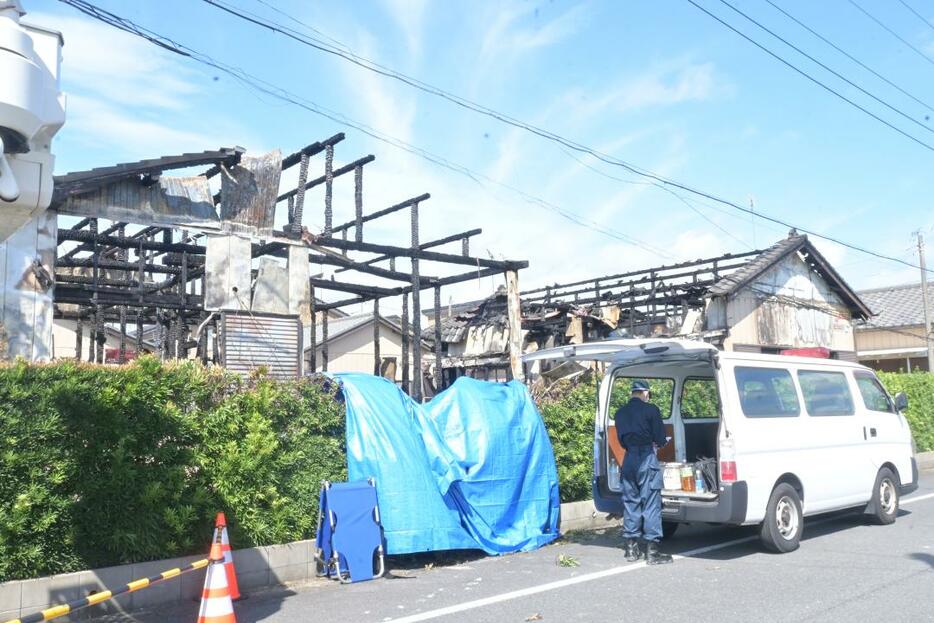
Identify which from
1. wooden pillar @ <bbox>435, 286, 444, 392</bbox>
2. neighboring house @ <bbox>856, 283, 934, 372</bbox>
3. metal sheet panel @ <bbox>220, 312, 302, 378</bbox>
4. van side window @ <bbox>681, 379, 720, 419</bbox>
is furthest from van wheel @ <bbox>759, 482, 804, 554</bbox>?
neighboring house @ <bbox>856, 283, 934, 372</bbox>

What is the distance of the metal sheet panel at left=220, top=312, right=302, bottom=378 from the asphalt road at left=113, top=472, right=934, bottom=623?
16.2 feet

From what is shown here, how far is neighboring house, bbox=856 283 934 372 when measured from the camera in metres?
35.1

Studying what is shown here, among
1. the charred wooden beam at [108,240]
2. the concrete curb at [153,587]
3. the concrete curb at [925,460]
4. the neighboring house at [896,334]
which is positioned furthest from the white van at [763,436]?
the neighboring house at [896,334]

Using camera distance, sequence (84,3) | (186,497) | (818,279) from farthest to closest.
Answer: (818,279) < (84,3) < (186,497)

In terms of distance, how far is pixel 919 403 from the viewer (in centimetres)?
1855

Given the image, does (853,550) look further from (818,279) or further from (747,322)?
(818,279)

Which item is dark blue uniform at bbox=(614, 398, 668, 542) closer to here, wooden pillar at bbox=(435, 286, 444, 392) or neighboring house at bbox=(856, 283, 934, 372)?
wooden pillar at bbox=(435, 286, 444, 392)

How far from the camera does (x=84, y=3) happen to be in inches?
348

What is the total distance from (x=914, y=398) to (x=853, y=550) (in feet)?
39.3

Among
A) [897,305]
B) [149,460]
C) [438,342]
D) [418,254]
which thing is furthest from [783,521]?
[897,305]

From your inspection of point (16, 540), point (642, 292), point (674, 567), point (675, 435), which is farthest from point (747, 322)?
point (16, 540)

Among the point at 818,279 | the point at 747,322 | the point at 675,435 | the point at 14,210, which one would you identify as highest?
the point at 818,279

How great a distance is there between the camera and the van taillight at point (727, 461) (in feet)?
25.1

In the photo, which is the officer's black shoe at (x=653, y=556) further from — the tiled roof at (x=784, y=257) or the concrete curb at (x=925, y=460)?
the tiled roof at (x=784, y=257)
